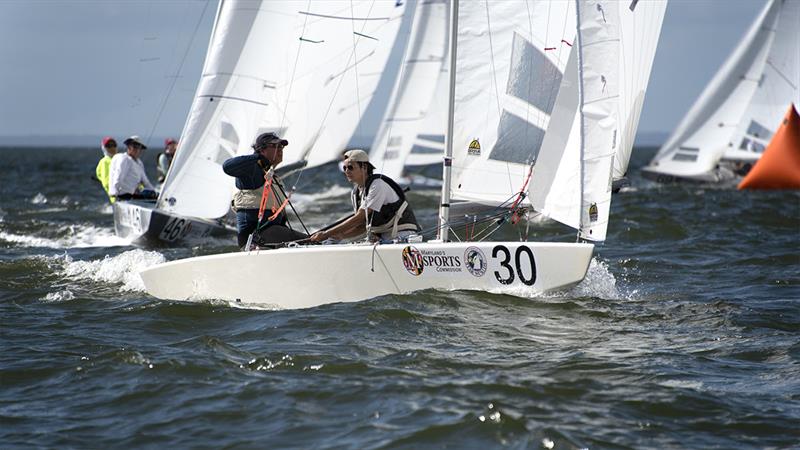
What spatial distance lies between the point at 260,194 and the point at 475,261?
1863 millimetres

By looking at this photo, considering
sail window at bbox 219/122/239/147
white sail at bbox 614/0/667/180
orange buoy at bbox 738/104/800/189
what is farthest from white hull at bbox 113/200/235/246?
orange buoy at bbox 738/104/800/189

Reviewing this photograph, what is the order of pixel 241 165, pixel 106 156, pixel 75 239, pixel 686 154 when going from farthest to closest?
pixel 686 154 → pixel 75 239 → pixel 106 156 → pixel 241 165

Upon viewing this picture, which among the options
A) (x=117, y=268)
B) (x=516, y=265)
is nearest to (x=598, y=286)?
(x=516, y=265)

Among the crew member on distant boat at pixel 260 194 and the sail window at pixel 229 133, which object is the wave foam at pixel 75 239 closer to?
the sail window at pixel 229 133

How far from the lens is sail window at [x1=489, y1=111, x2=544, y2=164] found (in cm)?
913

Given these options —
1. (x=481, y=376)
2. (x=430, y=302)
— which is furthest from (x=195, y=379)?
(x=430, y=302)

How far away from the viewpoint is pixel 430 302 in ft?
26.4

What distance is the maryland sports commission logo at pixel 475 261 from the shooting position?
799 centimetres

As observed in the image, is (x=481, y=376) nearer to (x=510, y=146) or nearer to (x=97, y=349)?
(x=97, y=349)

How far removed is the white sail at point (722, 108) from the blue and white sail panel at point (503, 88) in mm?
20860

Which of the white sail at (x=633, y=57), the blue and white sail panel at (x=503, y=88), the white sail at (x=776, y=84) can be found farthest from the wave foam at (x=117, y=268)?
the white sail at (x=776, y=84)

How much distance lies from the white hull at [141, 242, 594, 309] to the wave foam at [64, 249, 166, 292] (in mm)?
1661

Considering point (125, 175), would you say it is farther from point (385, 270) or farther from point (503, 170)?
point (385, 270)

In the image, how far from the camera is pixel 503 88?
906 cm
